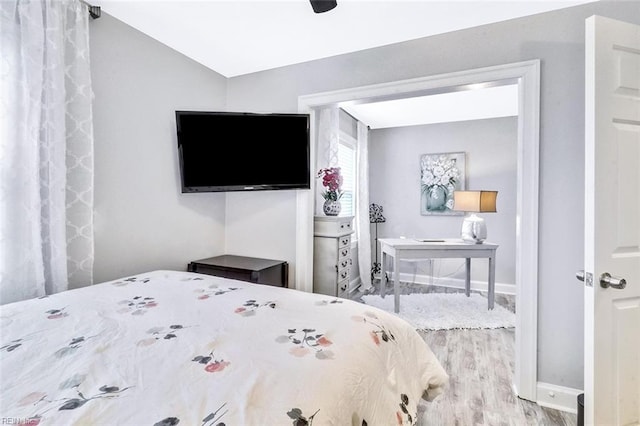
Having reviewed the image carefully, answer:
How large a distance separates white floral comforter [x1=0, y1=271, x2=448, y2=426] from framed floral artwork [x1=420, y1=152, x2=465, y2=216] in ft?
12.0

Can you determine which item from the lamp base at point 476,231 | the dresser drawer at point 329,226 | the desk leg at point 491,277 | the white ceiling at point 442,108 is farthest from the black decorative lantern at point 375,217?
the dresser drawer at point 329,226

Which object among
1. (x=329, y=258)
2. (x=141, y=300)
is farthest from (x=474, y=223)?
(x=141, y=300)

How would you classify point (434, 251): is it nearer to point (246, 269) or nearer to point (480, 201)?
point (480, 201)

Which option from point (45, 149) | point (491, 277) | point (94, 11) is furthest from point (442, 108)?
point (45, 149)

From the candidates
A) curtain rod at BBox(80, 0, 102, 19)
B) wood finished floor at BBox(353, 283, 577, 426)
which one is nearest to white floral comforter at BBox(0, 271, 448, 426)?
wood finished floor at BBox(353, 283, 577, 426)

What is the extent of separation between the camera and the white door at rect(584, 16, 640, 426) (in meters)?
1.33

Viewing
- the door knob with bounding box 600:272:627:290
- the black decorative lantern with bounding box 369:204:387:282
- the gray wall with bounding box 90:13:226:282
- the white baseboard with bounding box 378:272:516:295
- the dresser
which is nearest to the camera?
the door knob with bounding box 600:272:627:290

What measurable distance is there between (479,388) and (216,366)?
1989 millimetres

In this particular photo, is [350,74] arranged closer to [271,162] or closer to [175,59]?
[271,162]

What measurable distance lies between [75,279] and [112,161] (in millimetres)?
790

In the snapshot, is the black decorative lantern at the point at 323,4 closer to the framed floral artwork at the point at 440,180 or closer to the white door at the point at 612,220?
the white door at the point at 612,220

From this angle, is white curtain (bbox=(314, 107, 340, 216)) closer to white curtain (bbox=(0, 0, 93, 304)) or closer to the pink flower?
white curtain (bbox=(0, 0, 93, 304))

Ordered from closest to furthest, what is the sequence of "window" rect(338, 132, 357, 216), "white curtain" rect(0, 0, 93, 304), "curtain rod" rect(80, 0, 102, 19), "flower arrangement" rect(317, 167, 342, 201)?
"white curtain" rect(0, 0, 93, 304) < "curtain rod" rect(80, 0, 102, 19) < "flower arrangement" rect(317, 167, 342, 201) < "window" rect(338, 132, 357, 216)

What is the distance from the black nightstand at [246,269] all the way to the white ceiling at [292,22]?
176cm
